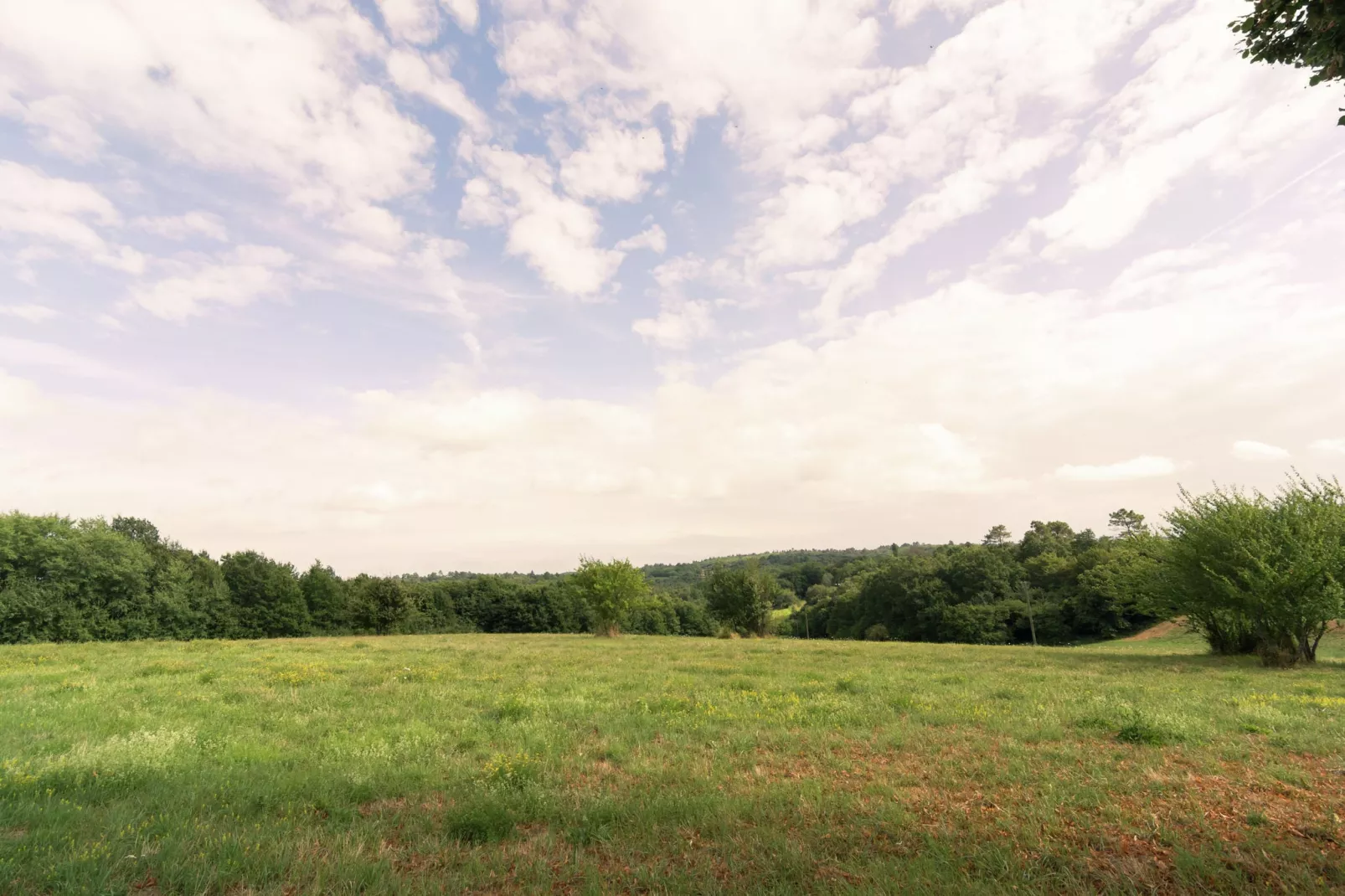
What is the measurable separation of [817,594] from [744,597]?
89.7 metres

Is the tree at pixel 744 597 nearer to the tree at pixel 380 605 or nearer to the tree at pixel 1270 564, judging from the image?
the tree at pixel 1270 564

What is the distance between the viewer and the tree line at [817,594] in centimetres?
2419

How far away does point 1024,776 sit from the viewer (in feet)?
28.1

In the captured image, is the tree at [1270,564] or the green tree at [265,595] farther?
the green tree at [265,595]

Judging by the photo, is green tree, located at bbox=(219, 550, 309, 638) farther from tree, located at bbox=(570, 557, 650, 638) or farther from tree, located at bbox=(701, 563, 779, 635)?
tree, located at bbox=(701, 563, 779, 635)

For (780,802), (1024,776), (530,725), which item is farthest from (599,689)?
(1024,776)

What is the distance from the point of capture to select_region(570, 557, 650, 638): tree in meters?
52.3

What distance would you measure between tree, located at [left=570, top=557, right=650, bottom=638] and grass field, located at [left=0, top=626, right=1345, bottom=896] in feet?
117

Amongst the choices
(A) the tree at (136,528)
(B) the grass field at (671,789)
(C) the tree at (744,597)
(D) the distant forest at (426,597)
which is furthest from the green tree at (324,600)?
(B) the grass field at (671,789)

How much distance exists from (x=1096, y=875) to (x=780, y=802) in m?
3.50

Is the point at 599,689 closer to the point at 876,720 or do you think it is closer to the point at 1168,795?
the point at 876,720

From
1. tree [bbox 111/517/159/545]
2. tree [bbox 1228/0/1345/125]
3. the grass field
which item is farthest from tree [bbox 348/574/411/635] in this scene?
tree [bbox 1228/0/1345/125]

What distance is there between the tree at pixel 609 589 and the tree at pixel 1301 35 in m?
50.1

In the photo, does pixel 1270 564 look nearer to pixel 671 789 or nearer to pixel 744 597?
pixel 671 789
